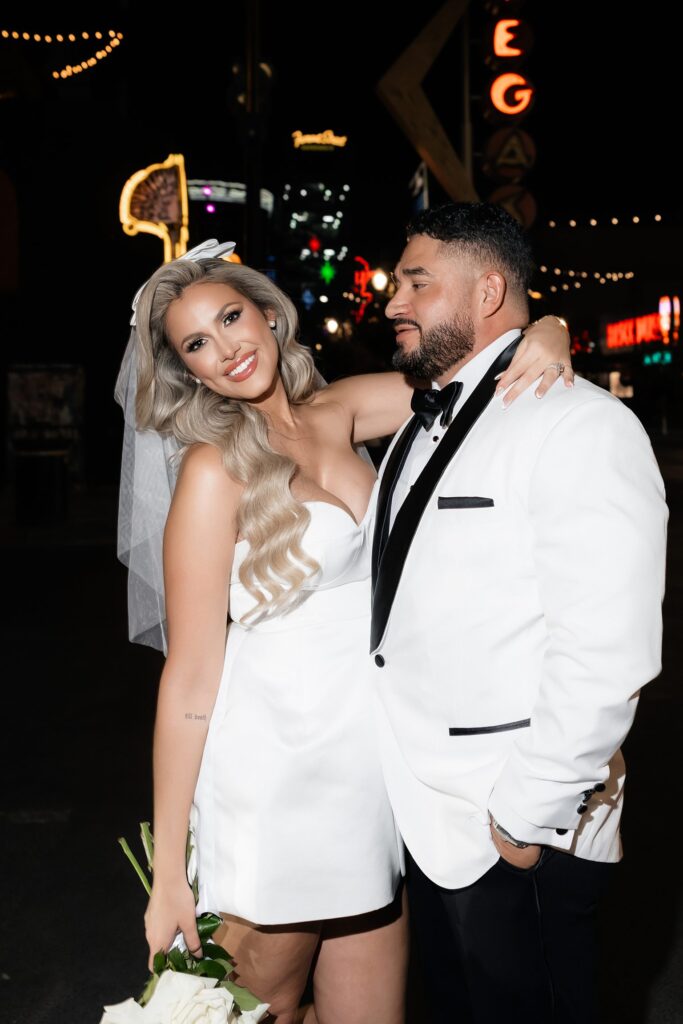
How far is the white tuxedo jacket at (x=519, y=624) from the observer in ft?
6.24

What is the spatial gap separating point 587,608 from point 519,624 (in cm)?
20

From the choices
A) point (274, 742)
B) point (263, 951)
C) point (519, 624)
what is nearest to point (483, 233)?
point (519, 624)

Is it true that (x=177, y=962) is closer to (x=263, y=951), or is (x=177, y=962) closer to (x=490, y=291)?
(x=263, y=951)

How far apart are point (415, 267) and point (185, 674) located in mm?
1130

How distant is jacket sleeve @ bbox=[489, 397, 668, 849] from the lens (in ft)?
6.22

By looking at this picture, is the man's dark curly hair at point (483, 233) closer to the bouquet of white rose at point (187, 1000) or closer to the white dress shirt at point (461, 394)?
the white dress shirt at point (461, 394)

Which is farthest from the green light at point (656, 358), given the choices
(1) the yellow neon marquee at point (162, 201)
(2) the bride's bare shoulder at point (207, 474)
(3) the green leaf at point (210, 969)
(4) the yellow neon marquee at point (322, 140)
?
(3) the green leaf at point (210, 969)

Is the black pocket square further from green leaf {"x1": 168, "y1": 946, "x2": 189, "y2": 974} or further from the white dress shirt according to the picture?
green leaf {"x1": 168, "y1": 946, "x2": 189, "y2": 974}

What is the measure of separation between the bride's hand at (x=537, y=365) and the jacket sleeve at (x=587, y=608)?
7.0 inches

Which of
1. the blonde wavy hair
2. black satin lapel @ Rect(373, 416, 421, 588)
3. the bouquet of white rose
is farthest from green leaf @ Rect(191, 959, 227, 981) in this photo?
black satin lapel @ Rect(373, 416, 421, 588)

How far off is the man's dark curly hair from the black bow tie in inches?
11.6

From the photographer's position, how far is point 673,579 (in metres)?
10.4

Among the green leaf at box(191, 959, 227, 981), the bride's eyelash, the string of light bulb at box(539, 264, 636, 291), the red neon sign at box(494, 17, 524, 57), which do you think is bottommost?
the green leaf at box(191, 959, 227, 981)

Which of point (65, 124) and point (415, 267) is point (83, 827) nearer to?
point (415, 267)
